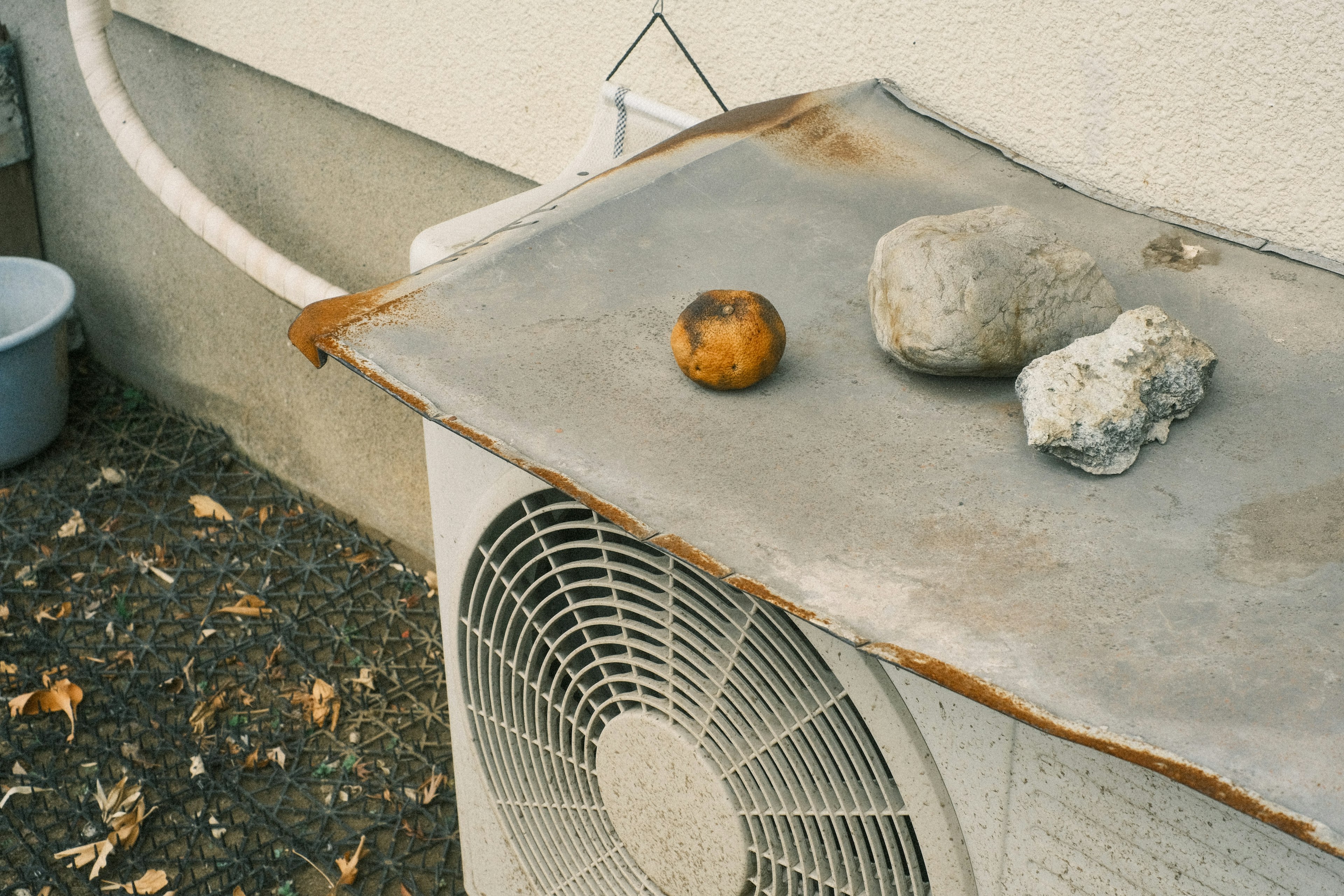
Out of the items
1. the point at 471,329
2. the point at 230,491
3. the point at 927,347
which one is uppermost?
the point at 927,347

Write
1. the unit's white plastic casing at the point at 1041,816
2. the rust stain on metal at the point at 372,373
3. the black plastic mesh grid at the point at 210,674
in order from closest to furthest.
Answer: the unit's white plastic casing at the point at 1041,816 < the rust stain on metal at the point at 372,373 < the black plastic mesh grid at the point at 210,674

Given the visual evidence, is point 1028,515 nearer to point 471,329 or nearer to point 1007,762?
point 1007,762

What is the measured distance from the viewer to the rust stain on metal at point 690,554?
3.59ft

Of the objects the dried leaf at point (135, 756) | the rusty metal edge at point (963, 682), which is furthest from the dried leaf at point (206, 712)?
the rusty metal edge at point (963, 682)

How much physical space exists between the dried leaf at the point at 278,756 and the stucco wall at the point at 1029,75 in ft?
5.05

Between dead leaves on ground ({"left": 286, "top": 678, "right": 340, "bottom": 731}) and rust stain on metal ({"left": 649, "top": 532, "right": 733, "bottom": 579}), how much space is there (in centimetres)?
210

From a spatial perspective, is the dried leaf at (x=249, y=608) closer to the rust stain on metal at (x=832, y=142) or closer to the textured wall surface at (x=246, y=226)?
the textured wall surface at (x=246, y=226)

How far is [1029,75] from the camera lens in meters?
1.83

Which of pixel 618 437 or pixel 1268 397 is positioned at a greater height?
pixel 1268 397

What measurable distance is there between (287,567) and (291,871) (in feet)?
3.61

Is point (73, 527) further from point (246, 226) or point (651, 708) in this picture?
point (651, 708)

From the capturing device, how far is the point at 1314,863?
0.96 meters

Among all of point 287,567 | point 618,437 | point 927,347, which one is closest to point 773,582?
point 618,437

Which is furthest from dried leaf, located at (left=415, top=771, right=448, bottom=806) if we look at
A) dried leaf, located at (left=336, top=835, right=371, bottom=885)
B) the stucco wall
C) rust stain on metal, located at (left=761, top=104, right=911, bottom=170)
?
rust stain on metal, located at (left=761, top=104, right=911, bottom=170)
